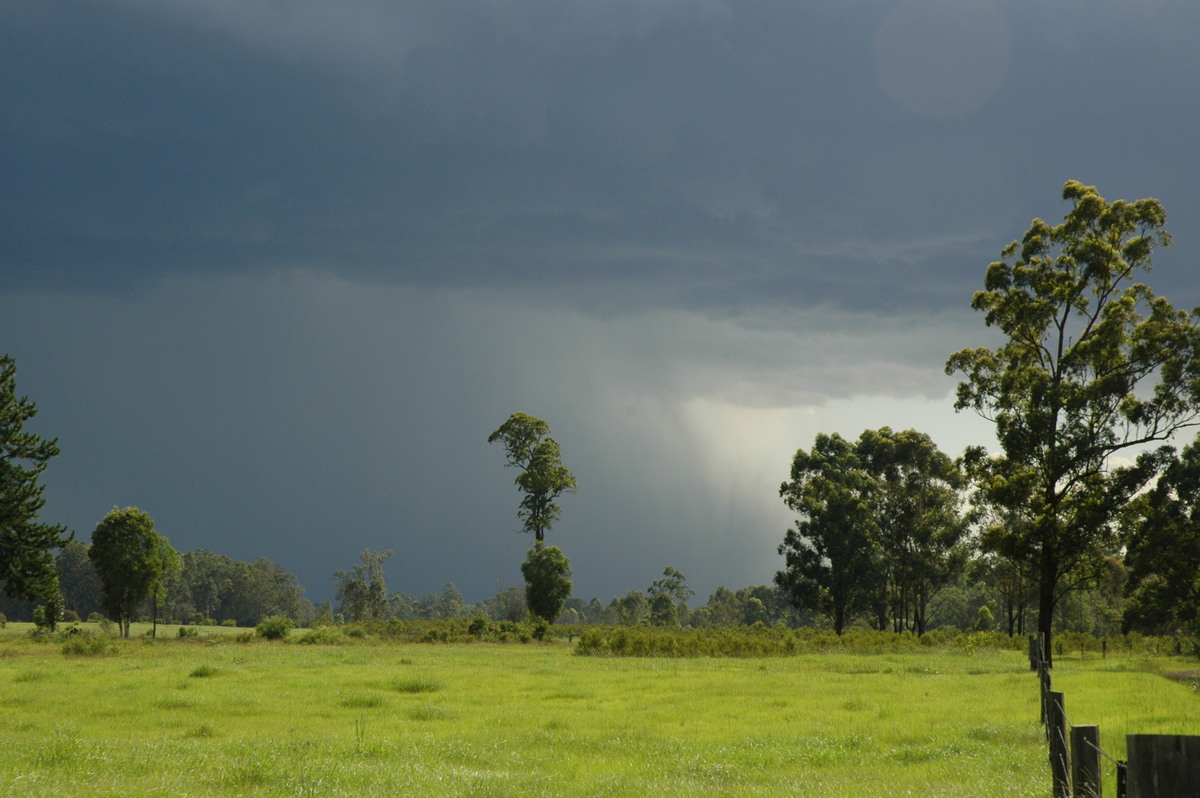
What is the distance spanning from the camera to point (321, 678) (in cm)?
3303

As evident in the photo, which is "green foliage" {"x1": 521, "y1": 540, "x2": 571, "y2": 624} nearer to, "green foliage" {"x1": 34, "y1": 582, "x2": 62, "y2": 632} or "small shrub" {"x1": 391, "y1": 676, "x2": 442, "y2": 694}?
"green foliage" {"x1": 34, "y1": 582, "x2": 62, "y2": 632}

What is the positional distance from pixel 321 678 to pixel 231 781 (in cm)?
2082

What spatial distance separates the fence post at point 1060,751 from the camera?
9.62m

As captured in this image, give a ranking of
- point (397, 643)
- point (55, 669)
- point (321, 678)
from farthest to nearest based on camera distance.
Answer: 1. point (397, 643)
2. point (55, 669)
3. point (321, 678)

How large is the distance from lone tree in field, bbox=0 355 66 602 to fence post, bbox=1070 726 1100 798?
55691mm

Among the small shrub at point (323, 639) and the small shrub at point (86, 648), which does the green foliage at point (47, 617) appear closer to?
the small shrub at point (323, 639)

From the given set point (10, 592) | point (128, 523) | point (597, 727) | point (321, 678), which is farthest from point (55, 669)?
point (128, 523)

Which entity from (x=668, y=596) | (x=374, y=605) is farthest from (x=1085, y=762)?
(x=668, y=596)

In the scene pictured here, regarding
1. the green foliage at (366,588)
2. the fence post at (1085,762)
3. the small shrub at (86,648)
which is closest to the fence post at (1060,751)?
the fence post at (1085,762)

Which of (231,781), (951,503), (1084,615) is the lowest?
(1084,615)

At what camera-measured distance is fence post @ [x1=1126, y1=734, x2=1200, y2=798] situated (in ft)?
15.9

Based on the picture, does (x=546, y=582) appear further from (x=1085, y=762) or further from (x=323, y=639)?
(x=1085, y=762)

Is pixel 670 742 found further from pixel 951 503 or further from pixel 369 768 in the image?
pixel 951 503

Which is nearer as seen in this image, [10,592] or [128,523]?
[10,592]
